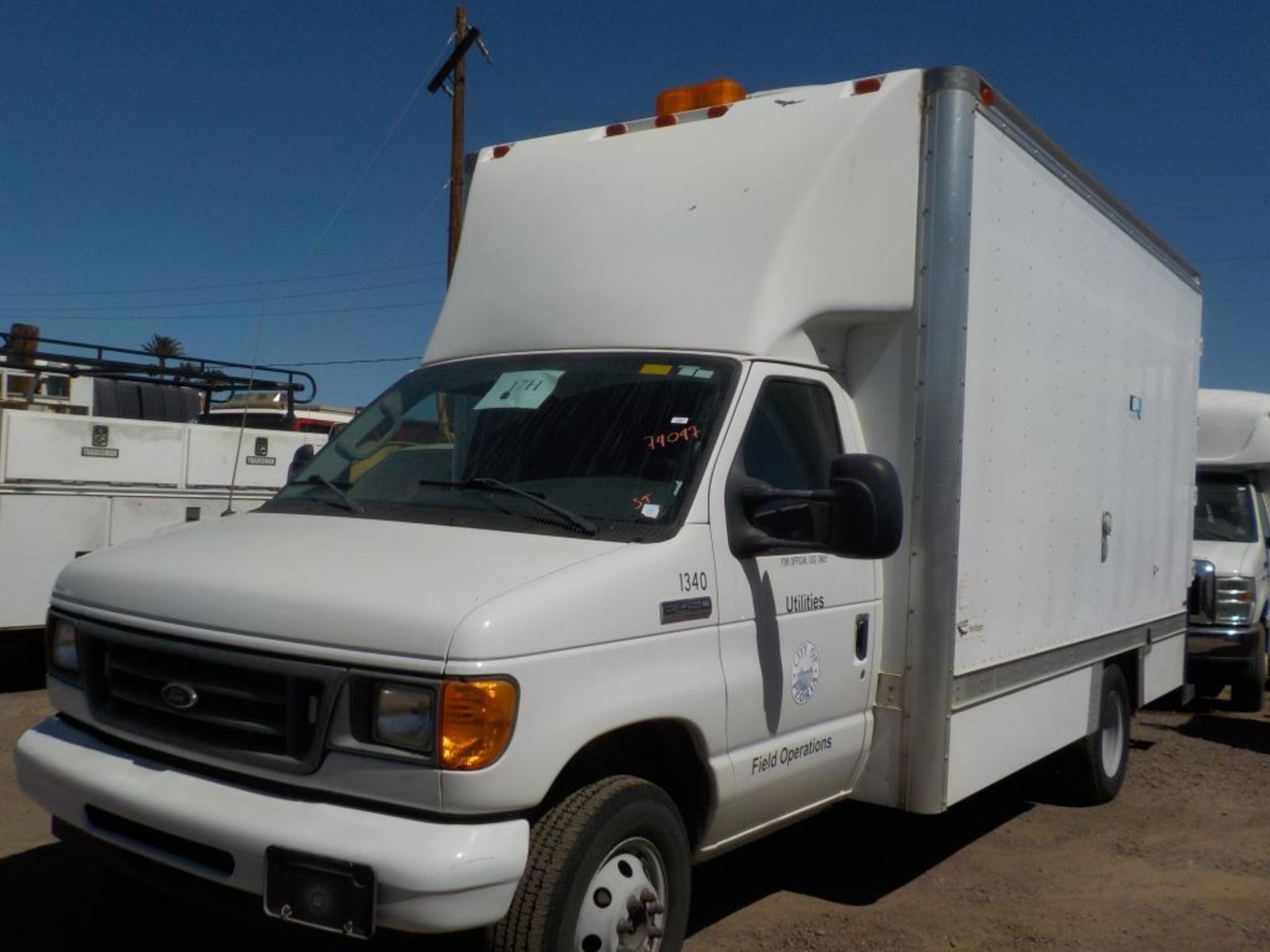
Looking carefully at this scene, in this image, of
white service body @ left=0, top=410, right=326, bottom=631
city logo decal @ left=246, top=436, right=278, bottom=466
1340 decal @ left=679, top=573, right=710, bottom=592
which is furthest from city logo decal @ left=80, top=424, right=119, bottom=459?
1340 decal @ left=679, top=573, right=710, bottom=592

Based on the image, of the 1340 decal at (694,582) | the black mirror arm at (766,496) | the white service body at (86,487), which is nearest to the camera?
the 1340 decal at (694,582)

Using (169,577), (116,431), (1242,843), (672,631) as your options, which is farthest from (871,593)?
(116,431)

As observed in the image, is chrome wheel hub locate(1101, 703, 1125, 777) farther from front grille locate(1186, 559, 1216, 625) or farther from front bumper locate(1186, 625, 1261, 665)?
front bumper locate(1186, 625, 1261, 665)

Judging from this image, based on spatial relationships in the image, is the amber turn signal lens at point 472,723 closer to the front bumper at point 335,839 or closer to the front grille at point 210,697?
the front bumper at point 335,839

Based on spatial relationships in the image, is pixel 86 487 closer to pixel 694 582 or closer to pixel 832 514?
pixel 694 582

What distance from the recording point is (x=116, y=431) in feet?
29.2

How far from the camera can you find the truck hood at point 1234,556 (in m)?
10.3

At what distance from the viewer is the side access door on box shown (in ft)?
13.2

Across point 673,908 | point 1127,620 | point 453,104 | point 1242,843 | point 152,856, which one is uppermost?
point 453,104

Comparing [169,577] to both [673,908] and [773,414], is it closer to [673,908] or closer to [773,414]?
[673,908]

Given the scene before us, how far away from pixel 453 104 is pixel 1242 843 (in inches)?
647

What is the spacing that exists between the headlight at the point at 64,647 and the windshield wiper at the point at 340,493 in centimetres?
94

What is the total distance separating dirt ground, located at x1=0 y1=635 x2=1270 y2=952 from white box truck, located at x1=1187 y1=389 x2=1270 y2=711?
2899 millimetres

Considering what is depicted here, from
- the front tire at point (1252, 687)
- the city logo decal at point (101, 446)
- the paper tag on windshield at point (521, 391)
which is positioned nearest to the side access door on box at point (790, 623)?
the paper tag on windshield at point (521, 391)
